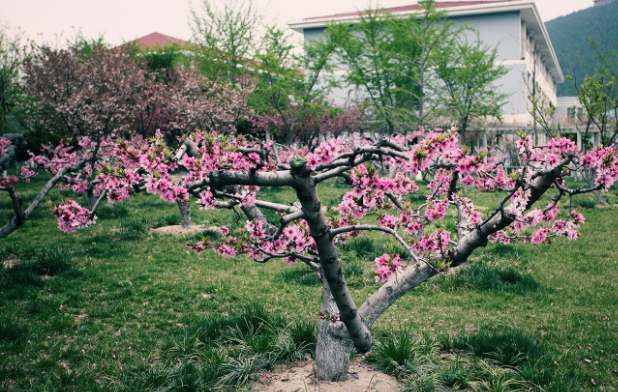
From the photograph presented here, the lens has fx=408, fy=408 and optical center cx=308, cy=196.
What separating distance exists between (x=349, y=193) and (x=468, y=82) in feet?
69.0

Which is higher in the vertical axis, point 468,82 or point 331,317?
point 468,82

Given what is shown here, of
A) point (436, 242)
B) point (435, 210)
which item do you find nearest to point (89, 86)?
point (435, 210)

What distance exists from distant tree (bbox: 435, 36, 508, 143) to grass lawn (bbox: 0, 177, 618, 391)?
1410 centimetres

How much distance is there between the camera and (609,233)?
919cm

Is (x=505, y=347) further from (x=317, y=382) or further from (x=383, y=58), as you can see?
(x=383, y=58)

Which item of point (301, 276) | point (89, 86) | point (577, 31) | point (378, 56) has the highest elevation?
point (577, 31)

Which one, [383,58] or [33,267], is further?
[383,58]

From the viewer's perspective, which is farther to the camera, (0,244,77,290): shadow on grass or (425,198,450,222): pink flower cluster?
(0,244,77,290): shadow on grass

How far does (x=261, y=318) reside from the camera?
4660 millimetres

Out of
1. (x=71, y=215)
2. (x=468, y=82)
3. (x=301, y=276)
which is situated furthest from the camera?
(x=468, y=82)

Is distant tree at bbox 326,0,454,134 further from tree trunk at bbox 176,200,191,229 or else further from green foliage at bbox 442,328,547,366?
green foliage at bbox 442,328,547,366

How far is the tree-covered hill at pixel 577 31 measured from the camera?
295ft

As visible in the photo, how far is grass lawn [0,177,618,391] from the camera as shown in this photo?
3.73 metres

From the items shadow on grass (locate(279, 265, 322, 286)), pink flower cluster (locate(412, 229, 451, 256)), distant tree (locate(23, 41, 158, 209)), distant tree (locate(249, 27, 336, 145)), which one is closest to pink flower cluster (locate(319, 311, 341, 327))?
pink flower cluster (locate(412, 229, 451, 256))
